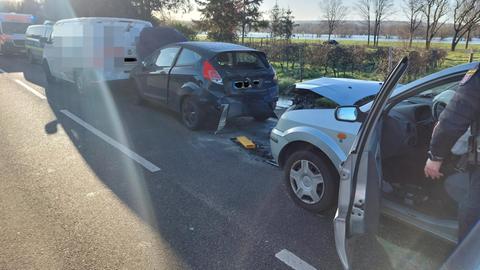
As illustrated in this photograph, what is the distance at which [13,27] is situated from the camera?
1964 cm

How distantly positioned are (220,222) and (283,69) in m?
12.0

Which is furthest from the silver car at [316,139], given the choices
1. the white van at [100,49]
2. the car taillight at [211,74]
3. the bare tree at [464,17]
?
the bare tree at [464,17]

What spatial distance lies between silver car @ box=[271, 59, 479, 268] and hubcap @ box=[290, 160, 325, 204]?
0.03ft

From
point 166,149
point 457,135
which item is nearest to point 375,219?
point 457,135

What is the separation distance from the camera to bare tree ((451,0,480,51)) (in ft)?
110

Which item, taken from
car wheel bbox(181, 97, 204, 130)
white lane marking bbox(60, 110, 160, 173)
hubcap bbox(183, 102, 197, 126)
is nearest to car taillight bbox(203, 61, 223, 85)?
car wheel bbox(181, 97, 204, 130)

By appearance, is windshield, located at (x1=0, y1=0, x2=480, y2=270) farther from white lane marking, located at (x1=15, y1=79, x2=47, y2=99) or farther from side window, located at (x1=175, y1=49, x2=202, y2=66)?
white lane marking, located at (x1=15, y1=79, x2=47, y2=99)

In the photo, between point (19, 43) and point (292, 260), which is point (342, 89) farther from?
point (19, 43)

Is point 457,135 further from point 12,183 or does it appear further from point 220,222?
point 12,183

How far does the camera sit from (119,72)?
8828mm

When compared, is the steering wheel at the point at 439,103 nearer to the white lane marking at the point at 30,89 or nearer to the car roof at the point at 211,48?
A: the car roof at the point at 211,48

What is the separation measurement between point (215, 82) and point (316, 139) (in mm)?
3065

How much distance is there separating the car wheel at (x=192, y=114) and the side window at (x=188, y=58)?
644 mm

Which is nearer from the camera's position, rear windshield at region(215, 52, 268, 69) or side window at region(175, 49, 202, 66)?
rear windshield at region(215, 52, 268, 69)
